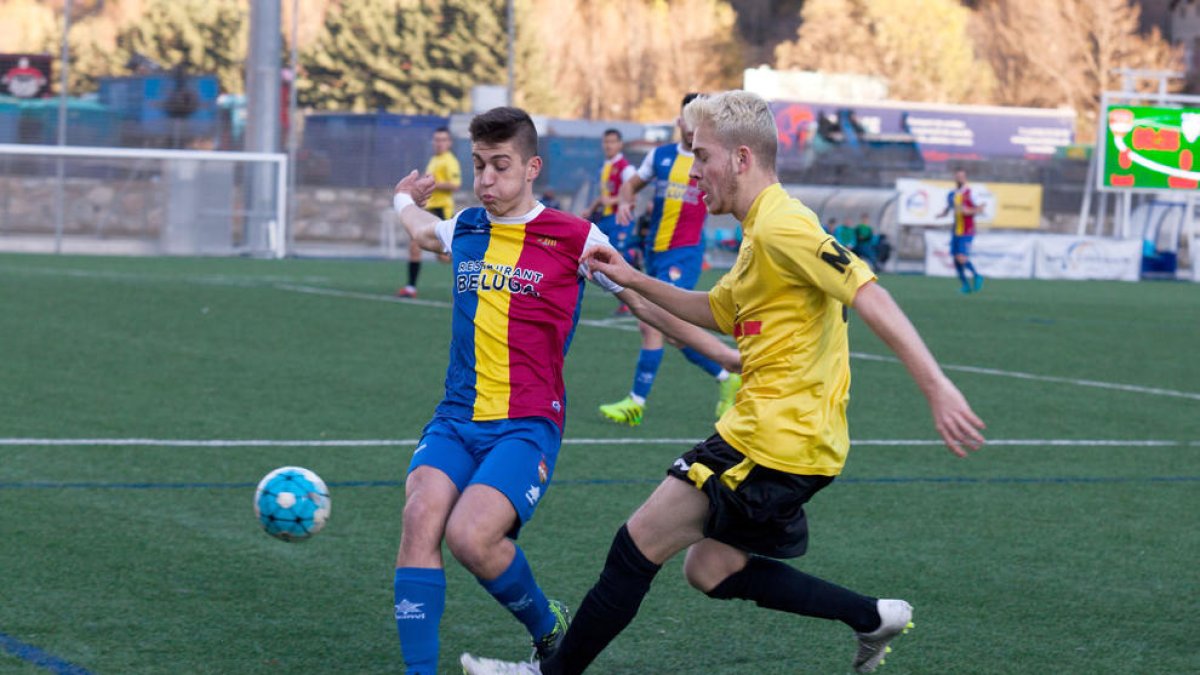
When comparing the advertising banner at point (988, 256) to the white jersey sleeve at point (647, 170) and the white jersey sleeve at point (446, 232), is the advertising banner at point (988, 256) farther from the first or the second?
the white jersey sleeve at point (446, 232)

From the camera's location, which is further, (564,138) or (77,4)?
(77,4)

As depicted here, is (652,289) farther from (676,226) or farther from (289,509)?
(676,226)

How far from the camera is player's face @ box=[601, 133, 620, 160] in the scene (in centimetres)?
1791

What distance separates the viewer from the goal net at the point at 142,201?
31047mm

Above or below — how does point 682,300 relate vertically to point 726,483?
above

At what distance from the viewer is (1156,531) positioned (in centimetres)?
709

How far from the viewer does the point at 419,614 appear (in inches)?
169

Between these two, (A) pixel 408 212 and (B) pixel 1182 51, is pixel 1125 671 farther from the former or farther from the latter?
(B) pixel 1182 51

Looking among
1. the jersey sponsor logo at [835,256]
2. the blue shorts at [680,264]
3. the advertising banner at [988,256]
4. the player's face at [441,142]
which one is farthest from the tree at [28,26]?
the jersey sponsor logo at [835,256]

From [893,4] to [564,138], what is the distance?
3460cm

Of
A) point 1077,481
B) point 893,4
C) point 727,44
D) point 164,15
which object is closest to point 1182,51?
point 893,4

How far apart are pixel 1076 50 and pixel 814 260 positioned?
2598 inches

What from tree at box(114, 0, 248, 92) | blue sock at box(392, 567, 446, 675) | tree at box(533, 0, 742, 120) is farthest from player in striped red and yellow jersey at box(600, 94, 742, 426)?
tree at box(533, 0, 742, 120)

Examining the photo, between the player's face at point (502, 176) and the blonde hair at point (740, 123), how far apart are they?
0.62 m
